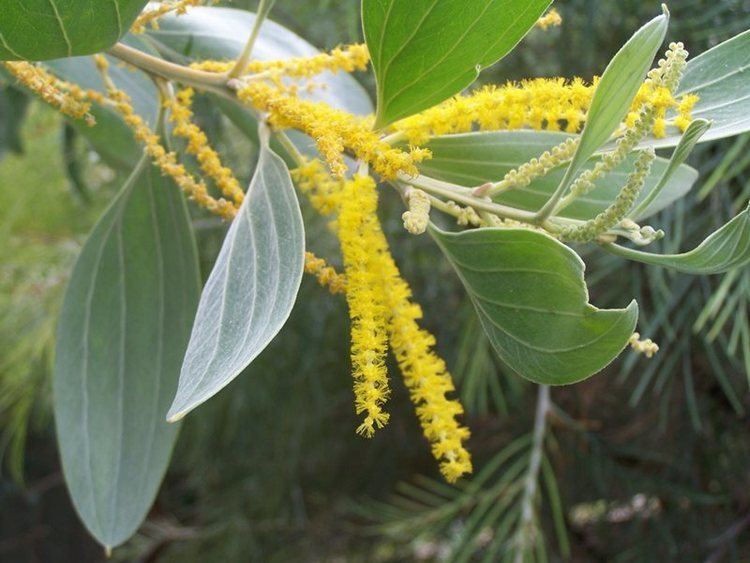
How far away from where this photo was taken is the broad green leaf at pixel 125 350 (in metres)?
0.84

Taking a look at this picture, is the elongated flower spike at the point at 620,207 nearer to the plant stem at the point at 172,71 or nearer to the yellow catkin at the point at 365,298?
the yellow catkin at the point at 365,298

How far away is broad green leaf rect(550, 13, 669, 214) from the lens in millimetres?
460

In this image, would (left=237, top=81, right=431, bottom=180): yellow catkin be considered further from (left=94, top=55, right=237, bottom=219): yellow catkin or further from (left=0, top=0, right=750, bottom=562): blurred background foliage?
(left=0, top=0, right=750, bottom=562): blurred background foliage

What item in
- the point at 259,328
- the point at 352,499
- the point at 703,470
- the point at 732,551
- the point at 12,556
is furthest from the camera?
the point at 12,556

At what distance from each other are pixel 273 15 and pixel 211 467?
1131 millimetres

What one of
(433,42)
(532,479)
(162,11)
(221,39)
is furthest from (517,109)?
(532,479)

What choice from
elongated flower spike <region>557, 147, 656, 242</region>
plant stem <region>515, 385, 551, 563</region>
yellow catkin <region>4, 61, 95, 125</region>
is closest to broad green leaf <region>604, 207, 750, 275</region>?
elongated flower spike <region>557, 147, 656, 242</region>

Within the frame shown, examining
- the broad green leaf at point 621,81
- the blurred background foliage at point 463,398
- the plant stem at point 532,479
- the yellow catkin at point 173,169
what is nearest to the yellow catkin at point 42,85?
the yellow catkin at point 173,169

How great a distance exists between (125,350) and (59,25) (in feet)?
1.31

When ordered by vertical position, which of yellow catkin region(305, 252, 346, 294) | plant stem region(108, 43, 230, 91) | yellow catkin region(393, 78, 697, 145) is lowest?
yellow catkin region(305, 252, 346, 294)

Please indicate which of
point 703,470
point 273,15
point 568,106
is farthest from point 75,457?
point 703,470

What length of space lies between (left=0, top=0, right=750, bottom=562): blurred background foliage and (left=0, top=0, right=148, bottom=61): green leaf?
714 millimetres

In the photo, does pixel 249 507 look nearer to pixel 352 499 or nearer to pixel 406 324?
pixel 352 499

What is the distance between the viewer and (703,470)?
60.1 inches
